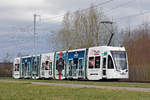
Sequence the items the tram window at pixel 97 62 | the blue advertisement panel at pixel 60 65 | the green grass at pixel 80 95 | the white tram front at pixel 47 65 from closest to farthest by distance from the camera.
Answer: the green grass at pixel 80 95
the tram window at pixel 97 62
the blue advertisement panel at pixel 60 65
the white tram front at pixel 47 65

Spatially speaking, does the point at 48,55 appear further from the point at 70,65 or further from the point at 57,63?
the point at 70,65

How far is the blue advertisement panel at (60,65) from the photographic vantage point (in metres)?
38.0

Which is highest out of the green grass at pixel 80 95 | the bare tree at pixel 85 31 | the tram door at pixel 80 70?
the bare tree at pixel 85 31

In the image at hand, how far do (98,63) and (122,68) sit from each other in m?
2.37

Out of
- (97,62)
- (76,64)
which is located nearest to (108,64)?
(97,62)

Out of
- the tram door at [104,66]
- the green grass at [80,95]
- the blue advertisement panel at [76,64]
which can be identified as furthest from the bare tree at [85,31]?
the green grass at [80,95]

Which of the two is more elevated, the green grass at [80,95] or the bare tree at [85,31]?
the bare tree at [85,31]

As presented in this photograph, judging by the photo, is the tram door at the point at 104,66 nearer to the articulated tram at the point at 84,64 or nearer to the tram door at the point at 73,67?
the articulated tram at the point at 84,64

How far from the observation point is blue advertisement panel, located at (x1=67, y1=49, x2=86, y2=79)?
A: 34.3 metres

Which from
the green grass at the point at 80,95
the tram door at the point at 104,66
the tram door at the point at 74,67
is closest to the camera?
the green grass at the point at 80,95

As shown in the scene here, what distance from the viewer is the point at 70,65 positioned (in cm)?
3650

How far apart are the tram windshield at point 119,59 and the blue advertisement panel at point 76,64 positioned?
159 inches

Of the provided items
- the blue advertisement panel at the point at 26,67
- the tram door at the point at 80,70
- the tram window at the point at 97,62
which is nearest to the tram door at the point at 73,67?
the tram door at the point at 80,70

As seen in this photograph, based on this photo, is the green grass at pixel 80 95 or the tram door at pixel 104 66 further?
the tram door at pixel 104 66
